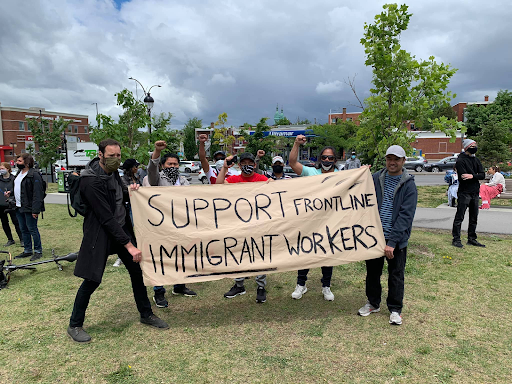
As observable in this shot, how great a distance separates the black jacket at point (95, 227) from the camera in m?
3.32

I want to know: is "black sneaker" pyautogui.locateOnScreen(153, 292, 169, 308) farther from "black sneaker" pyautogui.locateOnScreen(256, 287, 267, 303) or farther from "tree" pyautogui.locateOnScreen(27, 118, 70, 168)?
"tree" pyautogui.locateOnScreen(27, 118, 70, 168)

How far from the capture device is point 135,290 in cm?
381

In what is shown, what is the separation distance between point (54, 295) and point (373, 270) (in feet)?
14.0

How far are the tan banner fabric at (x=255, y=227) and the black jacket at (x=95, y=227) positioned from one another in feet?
1.13

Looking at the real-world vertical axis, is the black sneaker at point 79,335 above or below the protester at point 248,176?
below

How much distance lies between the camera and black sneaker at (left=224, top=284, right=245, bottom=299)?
4645 millimetres

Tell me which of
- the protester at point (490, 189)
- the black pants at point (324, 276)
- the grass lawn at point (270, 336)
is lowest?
the grass lawn at point (270, 336)

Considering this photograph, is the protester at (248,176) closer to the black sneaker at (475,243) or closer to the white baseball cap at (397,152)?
the white baseball cap at (397,152)

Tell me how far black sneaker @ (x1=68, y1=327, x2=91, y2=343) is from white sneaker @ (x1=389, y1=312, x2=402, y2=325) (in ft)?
10.6

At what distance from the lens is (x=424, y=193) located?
16156 mm

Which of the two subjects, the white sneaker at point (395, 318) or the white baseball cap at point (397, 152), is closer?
the white baseball cap at point (397, 152)

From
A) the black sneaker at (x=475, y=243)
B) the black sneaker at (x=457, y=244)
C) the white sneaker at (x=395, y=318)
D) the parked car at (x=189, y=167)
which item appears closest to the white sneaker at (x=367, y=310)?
the white sneaker at (x=395, y=318)

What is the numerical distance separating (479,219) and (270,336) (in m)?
8.66

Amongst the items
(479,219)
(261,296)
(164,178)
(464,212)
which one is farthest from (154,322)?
(479,219)
